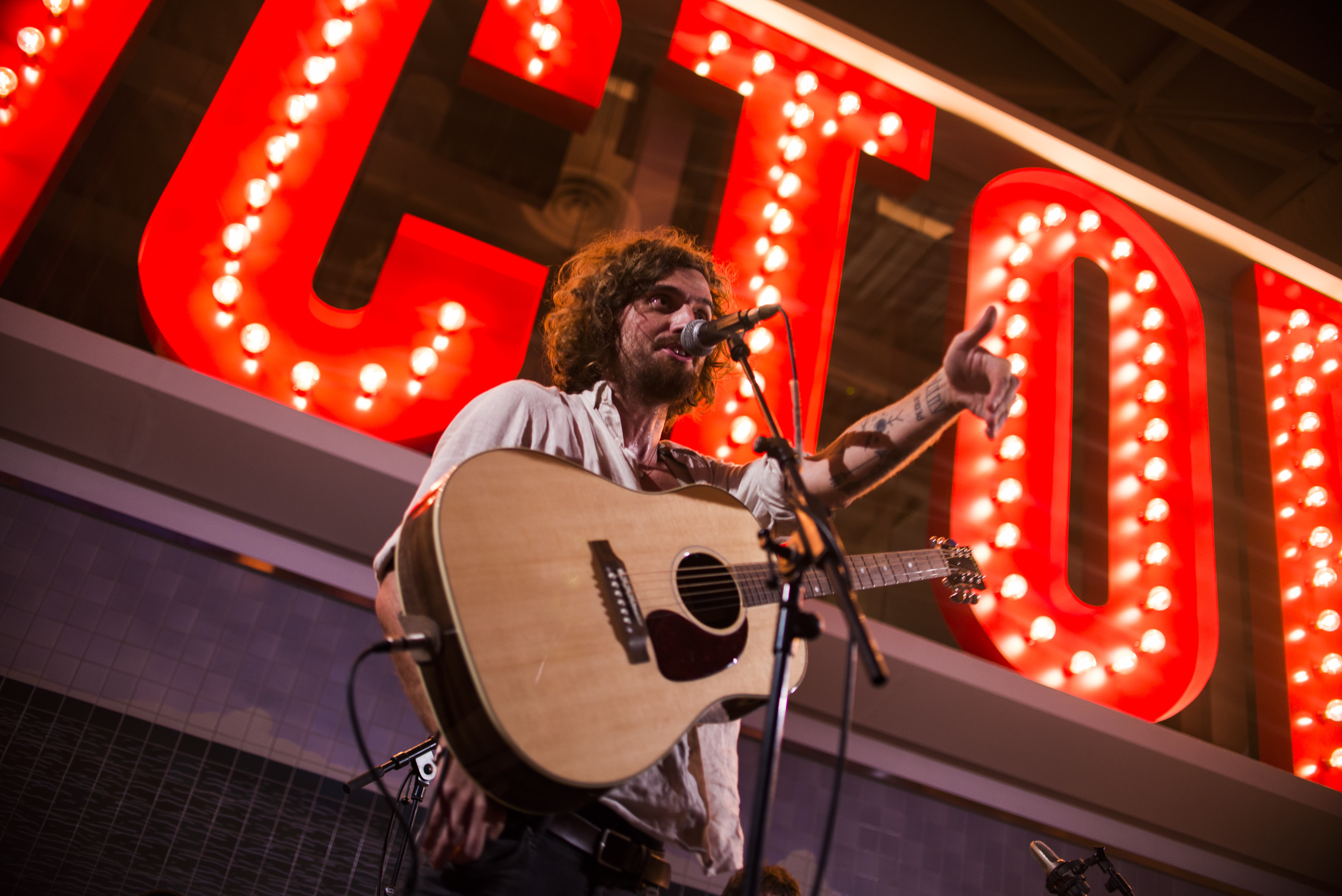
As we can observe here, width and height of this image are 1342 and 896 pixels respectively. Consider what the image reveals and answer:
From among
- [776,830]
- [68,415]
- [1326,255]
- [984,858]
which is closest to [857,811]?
[776,830]

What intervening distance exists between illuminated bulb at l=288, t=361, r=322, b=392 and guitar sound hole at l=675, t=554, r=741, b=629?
1340 millimetres

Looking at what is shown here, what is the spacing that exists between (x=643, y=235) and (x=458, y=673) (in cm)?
159

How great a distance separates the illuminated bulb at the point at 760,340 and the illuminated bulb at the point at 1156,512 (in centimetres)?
165

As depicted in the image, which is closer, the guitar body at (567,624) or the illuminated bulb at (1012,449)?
the guitar body at (567,624)

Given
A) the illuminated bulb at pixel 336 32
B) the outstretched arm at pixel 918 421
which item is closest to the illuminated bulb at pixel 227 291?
the illuminated bulb at pixel 336 32

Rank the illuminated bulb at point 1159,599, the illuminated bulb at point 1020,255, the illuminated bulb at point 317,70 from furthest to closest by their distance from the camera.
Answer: the illuminated bulb at point 1020,255 → the illuminated bulb at point 1159,599 → the illuminated bulb at point 317,70

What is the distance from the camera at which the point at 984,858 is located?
312 cm

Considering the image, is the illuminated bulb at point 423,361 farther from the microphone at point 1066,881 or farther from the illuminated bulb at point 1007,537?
the microphone at point 1066,881

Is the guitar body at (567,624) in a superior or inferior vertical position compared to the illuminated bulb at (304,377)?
inferior

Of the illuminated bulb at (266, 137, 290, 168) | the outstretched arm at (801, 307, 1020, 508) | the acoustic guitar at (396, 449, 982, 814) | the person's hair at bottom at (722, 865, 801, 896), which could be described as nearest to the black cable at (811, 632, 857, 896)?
the acoustic guitar at (396, 449, 982, 814)

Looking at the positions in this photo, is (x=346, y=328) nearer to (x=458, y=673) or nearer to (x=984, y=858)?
(x=458, y=673)

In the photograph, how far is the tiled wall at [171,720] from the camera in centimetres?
221

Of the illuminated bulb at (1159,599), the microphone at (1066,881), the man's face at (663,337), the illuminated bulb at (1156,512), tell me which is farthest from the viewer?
the illuminated bulb at (1156,512)

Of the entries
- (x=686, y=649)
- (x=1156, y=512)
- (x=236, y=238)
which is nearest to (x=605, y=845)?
(x=686, y=649)
